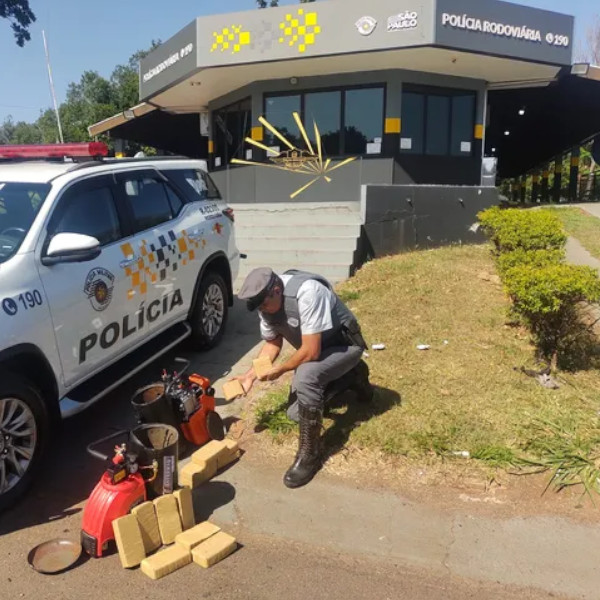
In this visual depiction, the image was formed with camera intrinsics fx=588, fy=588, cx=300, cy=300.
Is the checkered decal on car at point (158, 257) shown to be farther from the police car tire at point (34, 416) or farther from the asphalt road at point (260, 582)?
the asphalt road at point (260, 582)

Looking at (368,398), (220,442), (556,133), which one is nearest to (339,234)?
(368,398)

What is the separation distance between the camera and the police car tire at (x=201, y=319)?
554cm

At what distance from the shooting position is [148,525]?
3.02 m

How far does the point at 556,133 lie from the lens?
64.3 feet

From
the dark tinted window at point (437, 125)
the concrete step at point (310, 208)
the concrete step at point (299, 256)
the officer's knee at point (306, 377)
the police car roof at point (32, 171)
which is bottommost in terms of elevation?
the concrete step at point (299, 256)

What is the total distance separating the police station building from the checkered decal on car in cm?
492

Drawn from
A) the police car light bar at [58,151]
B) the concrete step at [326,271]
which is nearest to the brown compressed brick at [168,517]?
the police car light bar at [58,151]

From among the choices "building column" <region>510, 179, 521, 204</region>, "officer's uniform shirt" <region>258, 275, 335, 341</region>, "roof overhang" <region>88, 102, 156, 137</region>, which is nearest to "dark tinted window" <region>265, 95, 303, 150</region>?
"roof overhang" <region>88, 102, 156, 137</region>

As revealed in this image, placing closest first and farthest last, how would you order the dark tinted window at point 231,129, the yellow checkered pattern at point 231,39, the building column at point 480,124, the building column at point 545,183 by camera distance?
1. the yellow checkered pattern at point 231,39
2. the building column at point 480,124
3. the dark tinted window at point 231,129
4. the building column at point 545,183

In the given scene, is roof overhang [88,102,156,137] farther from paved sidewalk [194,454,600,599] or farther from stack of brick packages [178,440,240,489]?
paved sidewalk [194,454,600,599]

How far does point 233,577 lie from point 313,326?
4.77ft

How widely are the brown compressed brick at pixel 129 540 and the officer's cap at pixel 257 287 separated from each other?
1336 millimetres

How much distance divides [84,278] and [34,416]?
3.06 ft

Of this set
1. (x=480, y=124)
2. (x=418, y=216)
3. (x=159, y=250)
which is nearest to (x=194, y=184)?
(x=159, y=250)
